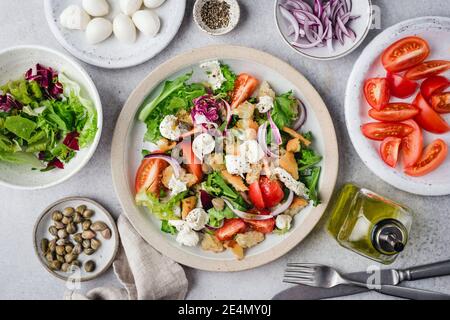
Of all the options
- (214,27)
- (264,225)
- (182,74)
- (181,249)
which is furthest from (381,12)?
(181,249)

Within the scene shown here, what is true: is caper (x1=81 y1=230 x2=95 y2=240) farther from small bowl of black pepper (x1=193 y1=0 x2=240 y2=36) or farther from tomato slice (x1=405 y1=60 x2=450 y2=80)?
tomato slice (x1=405 y1=60 x2=450 y2=80)

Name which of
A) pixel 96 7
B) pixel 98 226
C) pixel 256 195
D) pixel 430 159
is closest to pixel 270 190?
pixel 256 195

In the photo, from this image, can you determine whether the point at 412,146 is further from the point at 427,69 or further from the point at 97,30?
the point at 97,30

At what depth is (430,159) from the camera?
2.19 m

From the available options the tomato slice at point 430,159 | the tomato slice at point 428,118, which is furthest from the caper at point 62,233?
the tomato slice at point 428,118

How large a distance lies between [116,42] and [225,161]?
2.54 feet

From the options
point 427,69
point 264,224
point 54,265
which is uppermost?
point 427,69

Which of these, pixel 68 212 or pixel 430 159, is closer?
pixel 430 159

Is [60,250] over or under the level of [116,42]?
under

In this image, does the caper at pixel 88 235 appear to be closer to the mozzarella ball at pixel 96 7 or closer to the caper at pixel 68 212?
the caper at pixel 68 212

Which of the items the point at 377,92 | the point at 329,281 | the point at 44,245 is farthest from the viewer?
the point at 44,245

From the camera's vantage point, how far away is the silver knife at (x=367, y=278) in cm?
223

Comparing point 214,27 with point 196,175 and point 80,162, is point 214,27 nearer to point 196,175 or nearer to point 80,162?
point 196,175

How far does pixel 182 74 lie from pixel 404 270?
1371 millimetres
